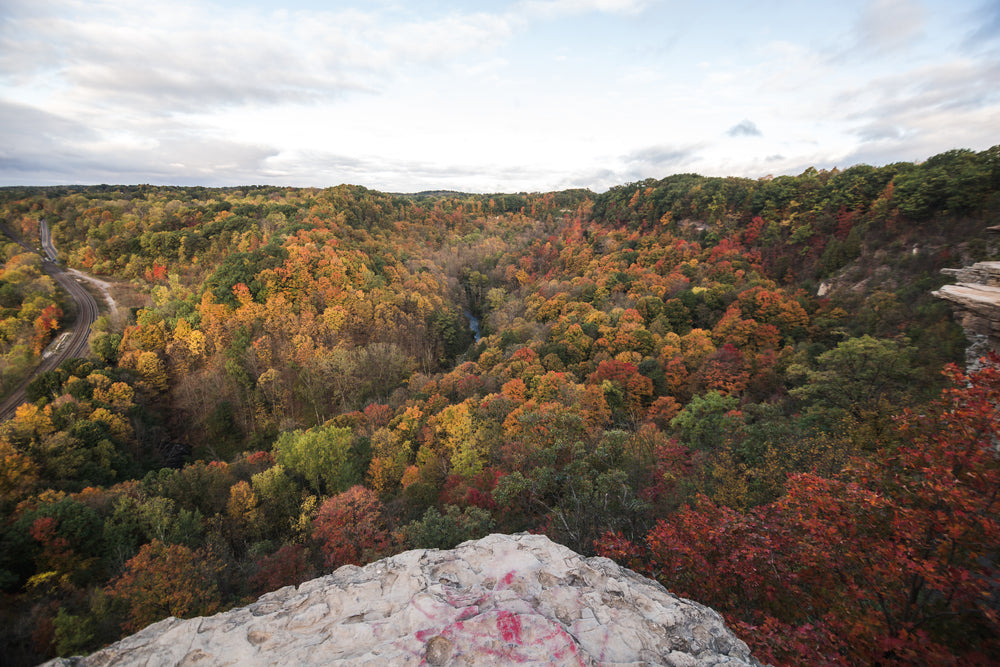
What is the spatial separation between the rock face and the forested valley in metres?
2.48

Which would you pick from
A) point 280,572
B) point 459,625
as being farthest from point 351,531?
point 459,625

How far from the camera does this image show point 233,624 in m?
6.85

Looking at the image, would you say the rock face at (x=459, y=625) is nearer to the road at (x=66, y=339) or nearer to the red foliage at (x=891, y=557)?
the red foliage at (x=891, y=557)

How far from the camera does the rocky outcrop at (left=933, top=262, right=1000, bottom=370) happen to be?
17.8 meters

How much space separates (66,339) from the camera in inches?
2061

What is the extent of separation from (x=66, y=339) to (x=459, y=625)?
75.9 metres

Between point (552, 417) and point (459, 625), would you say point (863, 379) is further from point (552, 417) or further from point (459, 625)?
point (459, 625)

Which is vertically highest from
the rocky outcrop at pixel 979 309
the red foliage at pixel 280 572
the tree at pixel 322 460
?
the rocky outcrop at pixel 979 309

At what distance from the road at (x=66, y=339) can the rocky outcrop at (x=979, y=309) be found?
246 feet

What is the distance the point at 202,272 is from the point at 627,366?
7240 cm

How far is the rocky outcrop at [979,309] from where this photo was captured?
17750 mm

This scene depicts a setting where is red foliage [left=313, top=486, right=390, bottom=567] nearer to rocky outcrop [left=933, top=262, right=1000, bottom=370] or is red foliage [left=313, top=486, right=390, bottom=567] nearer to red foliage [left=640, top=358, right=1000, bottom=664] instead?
red foliage [left=640, top=358, right=1000, bottom=664]

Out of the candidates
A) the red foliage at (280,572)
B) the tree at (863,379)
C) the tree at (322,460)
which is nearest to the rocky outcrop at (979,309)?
the tree at (863,379)

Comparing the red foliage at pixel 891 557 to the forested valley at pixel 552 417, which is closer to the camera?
the red foliage at pixel 891 557
